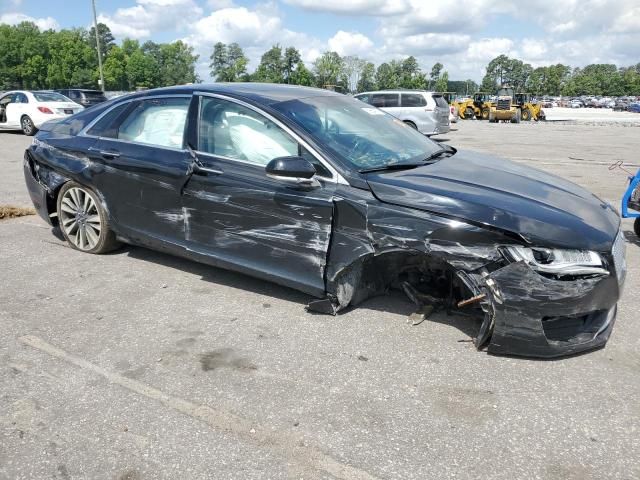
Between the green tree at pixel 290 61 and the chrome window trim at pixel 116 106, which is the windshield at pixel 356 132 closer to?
the chrome window trim at pixel 116 106

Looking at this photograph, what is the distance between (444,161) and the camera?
4055 mm

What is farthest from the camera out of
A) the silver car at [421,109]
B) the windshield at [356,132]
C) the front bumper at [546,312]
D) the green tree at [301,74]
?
the green tree at [301,74]

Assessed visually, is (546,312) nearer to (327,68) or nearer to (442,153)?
(442,153)

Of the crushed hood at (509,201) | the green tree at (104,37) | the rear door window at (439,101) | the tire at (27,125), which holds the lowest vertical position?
the crushed hood at (509,201)

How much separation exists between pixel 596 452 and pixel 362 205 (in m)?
1.80

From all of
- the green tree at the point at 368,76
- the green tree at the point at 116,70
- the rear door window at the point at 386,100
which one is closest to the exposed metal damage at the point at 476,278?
the rear door window at the point at 386,100

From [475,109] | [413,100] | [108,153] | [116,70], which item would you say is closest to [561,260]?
[108,153]

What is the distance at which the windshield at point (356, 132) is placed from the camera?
3717 mm

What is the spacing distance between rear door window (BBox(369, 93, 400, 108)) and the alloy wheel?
14778 millimetres

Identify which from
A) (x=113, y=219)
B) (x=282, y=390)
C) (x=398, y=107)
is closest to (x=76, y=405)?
(x=282, y=390)

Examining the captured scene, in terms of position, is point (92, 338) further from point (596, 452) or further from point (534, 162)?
point (534, 162)

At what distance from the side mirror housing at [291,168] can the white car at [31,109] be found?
15609 millimetres

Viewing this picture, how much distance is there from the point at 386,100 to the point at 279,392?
17.2 metres

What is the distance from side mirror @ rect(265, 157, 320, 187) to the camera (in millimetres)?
3453
